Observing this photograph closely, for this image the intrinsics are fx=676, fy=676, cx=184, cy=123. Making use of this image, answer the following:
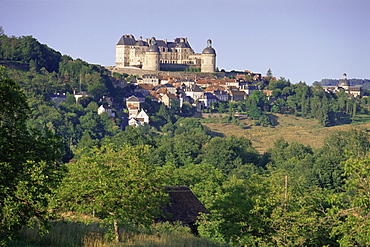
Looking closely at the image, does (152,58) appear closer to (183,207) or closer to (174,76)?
(174,76)

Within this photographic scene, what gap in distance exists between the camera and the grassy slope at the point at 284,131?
9631cm

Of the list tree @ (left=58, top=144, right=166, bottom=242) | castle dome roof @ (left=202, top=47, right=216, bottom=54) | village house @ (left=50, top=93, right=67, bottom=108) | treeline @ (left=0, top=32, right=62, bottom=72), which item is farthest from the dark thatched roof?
castle dome roof @ (left=202, top=47, right=216, bottom=54)

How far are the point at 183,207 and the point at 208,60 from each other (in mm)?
114788

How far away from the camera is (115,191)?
870 inches

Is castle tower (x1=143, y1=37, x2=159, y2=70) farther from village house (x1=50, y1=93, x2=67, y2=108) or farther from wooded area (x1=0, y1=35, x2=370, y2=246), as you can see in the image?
wooded area (x1=0, y1=35, x2=370, y2=246)

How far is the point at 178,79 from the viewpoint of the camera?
137125 millimetres

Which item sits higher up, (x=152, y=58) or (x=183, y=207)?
(x=152, y=58)

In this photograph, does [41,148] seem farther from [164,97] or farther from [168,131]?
[164,97]

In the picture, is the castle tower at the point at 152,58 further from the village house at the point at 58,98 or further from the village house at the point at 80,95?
the village house at the point at 58,98

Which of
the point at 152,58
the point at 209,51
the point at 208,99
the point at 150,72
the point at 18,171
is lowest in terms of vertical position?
the point at 208,99

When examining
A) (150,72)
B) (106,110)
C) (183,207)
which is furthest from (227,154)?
(150,72)

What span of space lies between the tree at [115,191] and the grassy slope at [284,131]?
66.0 m

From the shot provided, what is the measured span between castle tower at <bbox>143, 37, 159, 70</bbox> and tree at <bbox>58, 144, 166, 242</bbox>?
115360 millimetres

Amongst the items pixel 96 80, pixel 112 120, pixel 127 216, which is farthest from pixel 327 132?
pixel 127 216
